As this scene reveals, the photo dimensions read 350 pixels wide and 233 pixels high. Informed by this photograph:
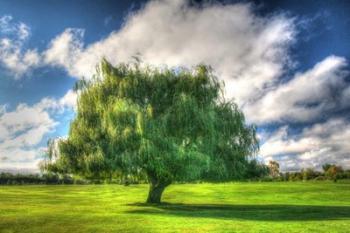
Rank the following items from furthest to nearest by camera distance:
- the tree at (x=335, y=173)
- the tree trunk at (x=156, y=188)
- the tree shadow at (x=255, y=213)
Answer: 1. the tree at (x=335, y=173)
2. the tree trunk at (x=156, y=188)
3. the tree shadow at (x=255, y=213)

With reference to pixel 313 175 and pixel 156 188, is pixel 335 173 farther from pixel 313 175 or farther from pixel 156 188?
pixel 156 188

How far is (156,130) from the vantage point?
3297cm

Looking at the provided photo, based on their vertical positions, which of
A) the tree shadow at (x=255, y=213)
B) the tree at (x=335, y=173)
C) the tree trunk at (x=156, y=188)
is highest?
the tree at (x=335, y=173)

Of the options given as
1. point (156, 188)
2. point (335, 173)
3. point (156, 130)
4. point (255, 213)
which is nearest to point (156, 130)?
point (156, 130)

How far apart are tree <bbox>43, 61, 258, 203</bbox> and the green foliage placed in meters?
0.07

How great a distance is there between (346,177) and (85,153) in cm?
7460

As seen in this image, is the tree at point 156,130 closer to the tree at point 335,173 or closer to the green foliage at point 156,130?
the green foliage at point 156,130

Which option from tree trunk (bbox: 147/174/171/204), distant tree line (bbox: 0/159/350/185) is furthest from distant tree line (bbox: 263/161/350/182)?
tree trunk (bbox: 147/174/171/204)

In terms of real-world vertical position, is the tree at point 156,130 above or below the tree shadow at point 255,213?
above

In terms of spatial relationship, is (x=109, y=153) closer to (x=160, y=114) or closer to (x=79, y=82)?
(x=160, y=114)

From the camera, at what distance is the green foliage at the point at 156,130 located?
107 feet

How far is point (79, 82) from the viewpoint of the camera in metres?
36.8

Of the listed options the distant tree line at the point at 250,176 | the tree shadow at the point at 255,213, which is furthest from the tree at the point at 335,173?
the tree shadow at the point at 255,213

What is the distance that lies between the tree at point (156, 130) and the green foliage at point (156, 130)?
0.07 metres
